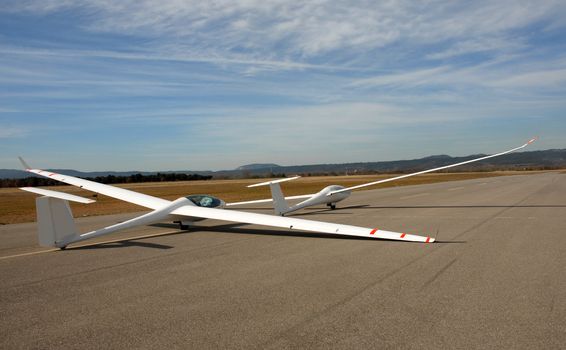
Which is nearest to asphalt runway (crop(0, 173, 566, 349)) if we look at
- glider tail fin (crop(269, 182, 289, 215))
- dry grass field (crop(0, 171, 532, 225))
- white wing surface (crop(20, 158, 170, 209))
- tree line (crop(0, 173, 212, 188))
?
white wing surface (crop(20, 158, 170, 209))

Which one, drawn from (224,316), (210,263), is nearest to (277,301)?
(224,316)

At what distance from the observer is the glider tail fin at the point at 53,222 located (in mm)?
10844

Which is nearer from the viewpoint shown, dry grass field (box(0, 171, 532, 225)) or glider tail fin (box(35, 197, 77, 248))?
glider tail fin (box(35, 197, 77, 248))

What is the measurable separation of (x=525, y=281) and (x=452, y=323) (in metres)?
2.89

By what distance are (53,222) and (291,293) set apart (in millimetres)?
Result: 7186

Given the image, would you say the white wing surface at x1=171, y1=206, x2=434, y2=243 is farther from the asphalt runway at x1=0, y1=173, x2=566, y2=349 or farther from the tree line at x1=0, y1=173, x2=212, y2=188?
the tree line at x1=0, y1=173, x2=212, y2=188

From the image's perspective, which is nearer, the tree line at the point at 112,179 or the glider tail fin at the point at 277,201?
the glider tail fin at the point at 277,201

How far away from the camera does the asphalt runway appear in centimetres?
548

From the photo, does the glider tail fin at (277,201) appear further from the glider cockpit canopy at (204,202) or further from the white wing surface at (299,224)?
the white wing surface at (299,224)

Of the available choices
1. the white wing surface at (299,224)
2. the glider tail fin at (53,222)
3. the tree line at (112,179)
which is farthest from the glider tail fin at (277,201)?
the tree line at (112,179)

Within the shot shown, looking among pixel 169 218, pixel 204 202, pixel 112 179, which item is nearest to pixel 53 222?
pixel 169 218

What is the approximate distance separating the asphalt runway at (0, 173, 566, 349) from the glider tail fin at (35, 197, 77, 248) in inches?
17.3

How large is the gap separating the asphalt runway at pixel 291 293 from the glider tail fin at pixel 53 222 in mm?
439

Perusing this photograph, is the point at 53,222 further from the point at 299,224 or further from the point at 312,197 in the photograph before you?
the point at 312,197
